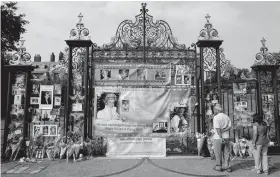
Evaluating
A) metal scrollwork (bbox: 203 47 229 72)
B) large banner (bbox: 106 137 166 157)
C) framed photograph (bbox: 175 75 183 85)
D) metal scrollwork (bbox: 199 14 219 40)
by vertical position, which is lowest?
large banner (bbox: 106 137 166 157)

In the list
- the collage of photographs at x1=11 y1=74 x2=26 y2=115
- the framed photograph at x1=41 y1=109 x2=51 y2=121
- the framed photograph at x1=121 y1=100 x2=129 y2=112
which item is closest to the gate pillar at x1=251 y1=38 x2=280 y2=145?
the framed photograph at x1=121 y1=100 x2=129 y2=112

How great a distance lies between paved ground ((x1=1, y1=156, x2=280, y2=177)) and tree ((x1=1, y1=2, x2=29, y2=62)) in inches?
621

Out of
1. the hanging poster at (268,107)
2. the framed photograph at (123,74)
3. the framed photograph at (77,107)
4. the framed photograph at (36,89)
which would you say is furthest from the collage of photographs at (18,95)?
the hanging poster at (268,107)

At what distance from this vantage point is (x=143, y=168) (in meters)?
6.16

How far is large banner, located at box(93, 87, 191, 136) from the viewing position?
751 centimetres

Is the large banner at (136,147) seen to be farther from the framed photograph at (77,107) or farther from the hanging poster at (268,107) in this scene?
the hanging poster at (268,107)

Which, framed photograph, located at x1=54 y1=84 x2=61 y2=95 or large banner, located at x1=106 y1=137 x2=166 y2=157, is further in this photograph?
framed photograph, located at x1=54 y1=84 x2=61 y2=95

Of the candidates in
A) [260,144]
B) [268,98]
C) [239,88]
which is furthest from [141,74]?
[268,98]

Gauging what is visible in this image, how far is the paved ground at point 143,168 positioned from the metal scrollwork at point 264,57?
2.94m

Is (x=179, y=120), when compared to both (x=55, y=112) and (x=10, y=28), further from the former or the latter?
(x=10, y=28)

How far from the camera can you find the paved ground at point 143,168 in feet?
18.7

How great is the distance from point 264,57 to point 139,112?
4355mm

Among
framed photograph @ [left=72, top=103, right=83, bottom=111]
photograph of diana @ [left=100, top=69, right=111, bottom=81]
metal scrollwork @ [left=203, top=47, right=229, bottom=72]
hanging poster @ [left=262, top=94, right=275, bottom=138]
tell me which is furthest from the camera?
hanging poster @ [left=262, top=94, right=275, bottom=138]

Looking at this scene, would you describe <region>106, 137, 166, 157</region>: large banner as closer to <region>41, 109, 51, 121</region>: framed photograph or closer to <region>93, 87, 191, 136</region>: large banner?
<region>93, 87, 191, 136</region>: large banner
